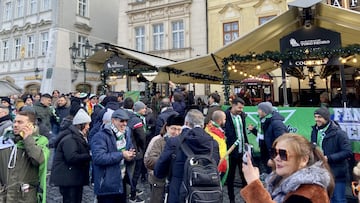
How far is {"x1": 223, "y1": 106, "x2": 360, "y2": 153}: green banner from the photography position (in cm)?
553

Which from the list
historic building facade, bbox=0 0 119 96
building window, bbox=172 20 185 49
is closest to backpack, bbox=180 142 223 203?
building window, bbox=172 20 185 49

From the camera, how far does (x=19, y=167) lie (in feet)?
9.80

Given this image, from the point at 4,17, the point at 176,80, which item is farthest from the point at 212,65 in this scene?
the point at 4,17

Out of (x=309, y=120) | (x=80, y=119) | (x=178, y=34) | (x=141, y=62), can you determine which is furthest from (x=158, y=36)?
(x=80, y=119)

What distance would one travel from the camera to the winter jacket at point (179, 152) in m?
2.93

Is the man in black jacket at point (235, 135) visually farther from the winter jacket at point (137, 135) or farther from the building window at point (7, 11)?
the building window at point (7, 11)

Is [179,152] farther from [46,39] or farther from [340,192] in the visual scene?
[46,39]

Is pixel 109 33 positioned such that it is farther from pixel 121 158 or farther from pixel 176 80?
pixel 121 158

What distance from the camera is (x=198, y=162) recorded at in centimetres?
284

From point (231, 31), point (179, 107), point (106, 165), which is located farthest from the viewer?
point (231, 31)

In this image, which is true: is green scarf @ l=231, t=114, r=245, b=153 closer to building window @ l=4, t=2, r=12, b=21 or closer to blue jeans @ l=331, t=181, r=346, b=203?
blue jeans @ l=331, t=181, r=346, b=203

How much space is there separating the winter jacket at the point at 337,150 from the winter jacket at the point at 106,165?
114 inches

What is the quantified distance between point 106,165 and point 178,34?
57.8ft

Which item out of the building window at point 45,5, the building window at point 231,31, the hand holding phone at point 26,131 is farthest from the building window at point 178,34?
the hand holding phone at point 26,131
